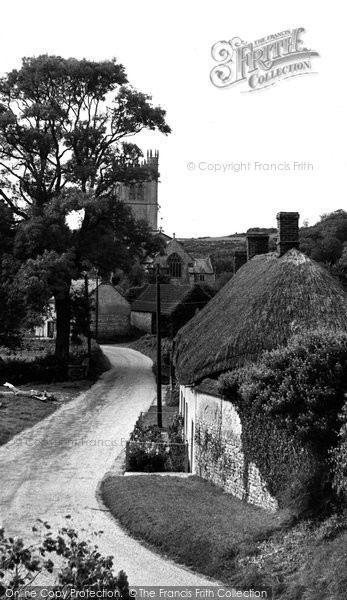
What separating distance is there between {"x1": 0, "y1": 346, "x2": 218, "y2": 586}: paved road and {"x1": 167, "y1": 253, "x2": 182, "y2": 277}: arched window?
6061 cm

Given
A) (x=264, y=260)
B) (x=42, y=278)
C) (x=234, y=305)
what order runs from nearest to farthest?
(x=234, y=305) → (x=264, y=260) → (x=42, y=278)

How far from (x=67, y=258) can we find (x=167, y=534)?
25.3 metres

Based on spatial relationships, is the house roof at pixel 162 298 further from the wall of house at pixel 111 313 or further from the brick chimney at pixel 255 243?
the brick chimney at pixel 255 243

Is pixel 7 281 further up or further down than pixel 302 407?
further up

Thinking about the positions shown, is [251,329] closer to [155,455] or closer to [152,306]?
[155,455]

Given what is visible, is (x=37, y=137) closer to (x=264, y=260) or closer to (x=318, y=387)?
(x=264, y=260)

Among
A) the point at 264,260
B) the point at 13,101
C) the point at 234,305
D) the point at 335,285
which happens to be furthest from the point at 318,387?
the point at 13,101

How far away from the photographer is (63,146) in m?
43.1

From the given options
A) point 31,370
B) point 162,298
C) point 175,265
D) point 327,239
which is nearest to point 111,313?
point 162,298

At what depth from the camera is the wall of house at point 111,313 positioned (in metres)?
71.8

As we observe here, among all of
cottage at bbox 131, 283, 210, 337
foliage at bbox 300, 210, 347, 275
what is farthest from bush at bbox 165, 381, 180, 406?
foliage at bbox 300, 210, 347, 275

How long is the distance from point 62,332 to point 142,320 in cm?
2820

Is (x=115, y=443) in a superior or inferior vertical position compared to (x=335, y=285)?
inferior

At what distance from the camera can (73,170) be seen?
139 ft
